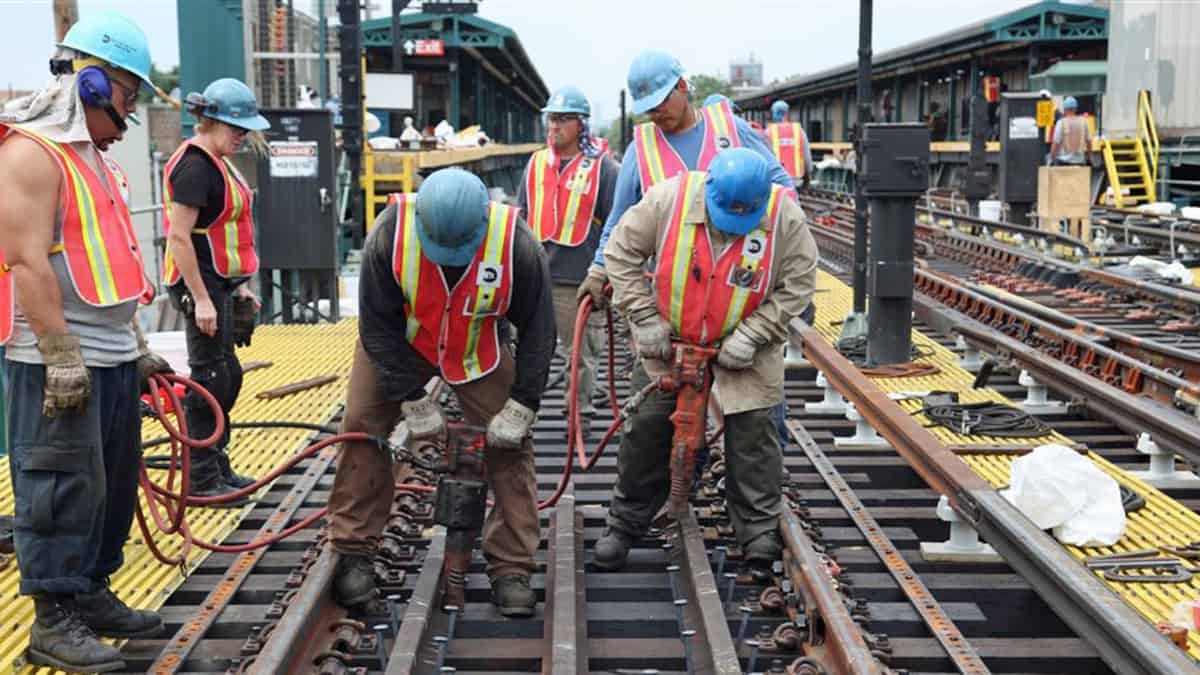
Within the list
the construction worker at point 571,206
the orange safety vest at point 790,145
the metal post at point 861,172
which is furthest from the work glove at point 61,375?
the orange safety vest at point 790,145

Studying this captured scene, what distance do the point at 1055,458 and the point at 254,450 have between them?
417 centimetres

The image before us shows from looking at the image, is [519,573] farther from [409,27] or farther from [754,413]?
[409,27]

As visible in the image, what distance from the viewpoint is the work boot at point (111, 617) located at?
4660mm

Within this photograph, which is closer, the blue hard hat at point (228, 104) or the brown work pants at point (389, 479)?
the brown work pants at point (389, 479)

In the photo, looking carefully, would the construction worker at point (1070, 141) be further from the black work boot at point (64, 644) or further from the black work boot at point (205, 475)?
the black work boot at point (64, 644)

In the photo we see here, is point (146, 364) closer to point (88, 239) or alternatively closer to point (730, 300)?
point (88, 239)

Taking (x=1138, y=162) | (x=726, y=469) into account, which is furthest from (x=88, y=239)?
(x=1138, y=162)

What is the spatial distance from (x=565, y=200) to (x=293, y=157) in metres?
4.85

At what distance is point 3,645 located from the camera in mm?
4617

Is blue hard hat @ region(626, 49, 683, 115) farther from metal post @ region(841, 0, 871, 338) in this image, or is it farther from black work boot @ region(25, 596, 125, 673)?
metal post @ region(841, 0, 871, 338)

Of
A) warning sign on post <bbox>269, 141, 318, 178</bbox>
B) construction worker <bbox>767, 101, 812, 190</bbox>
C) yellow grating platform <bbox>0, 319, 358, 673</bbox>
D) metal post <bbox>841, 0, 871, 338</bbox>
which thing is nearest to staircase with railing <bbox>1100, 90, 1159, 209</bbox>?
construction worker <bbox>767, 101, 812, 190</bbox>

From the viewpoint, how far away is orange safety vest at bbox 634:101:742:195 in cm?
617

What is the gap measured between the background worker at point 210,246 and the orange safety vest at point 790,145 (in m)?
8.13

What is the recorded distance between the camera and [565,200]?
799 cm
